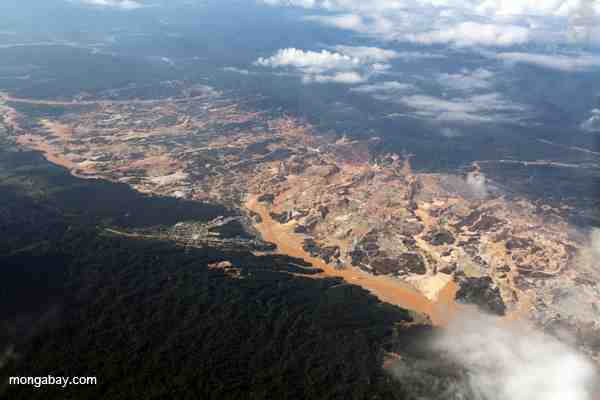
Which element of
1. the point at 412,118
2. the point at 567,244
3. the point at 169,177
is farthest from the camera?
the point at 412,118

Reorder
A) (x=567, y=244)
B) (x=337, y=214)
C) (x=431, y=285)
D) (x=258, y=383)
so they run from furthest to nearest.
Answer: (x=337, y=214) → (x=567, y=244) → (x=431, y=285) → (x=258, y=383)

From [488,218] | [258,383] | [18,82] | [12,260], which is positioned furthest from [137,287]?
[18,82]

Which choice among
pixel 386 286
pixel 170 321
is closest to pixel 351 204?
pixel 386 286

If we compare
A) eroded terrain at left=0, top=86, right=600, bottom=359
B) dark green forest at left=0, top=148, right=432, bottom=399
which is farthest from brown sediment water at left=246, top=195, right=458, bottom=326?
dark green forest at left=0, top=148, right=432, bottom=399

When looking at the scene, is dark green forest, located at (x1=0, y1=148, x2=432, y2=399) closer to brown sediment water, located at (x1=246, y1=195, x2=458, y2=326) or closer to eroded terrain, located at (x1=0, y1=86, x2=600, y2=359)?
brown sediment water, located at (x1=246, y1=195, x2=458, y2=326)

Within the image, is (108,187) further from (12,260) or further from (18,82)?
(18,82)

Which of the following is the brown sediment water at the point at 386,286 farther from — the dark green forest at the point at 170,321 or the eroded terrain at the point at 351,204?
the dark green forest at the point at 170,321

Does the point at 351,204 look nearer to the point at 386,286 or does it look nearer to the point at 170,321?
the point at 386,286
